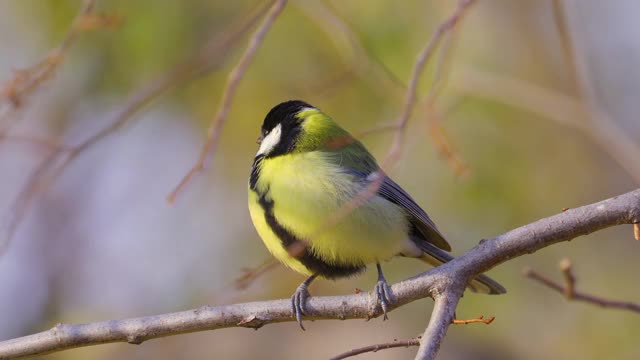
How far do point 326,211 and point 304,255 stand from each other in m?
0.25

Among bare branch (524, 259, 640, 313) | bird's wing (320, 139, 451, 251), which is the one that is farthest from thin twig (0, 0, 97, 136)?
bare branch (524, 259, 640, 313)

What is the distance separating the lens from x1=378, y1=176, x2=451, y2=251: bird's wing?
11.8ft

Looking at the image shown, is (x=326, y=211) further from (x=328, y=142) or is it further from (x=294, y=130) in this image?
(x=294, y=130)

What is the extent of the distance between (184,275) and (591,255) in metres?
4.00

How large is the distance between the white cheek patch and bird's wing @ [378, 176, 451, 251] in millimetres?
551

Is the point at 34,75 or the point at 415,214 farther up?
the point at 34,75

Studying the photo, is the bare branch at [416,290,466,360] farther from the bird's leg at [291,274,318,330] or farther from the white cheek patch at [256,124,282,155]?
the white cheek patch at [256,124,282,155]

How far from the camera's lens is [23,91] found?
287 cm

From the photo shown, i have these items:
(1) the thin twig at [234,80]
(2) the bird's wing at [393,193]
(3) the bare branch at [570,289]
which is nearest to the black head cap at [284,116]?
(2) the bird's wing at [393,193]

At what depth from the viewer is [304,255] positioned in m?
3.37

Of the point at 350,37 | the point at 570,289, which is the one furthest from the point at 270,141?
the point at 570,289

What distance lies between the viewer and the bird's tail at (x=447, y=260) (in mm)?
3508

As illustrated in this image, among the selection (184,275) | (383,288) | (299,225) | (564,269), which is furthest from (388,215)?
(184,275)

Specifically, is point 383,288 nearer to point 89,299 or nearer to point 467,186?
point 467,186
